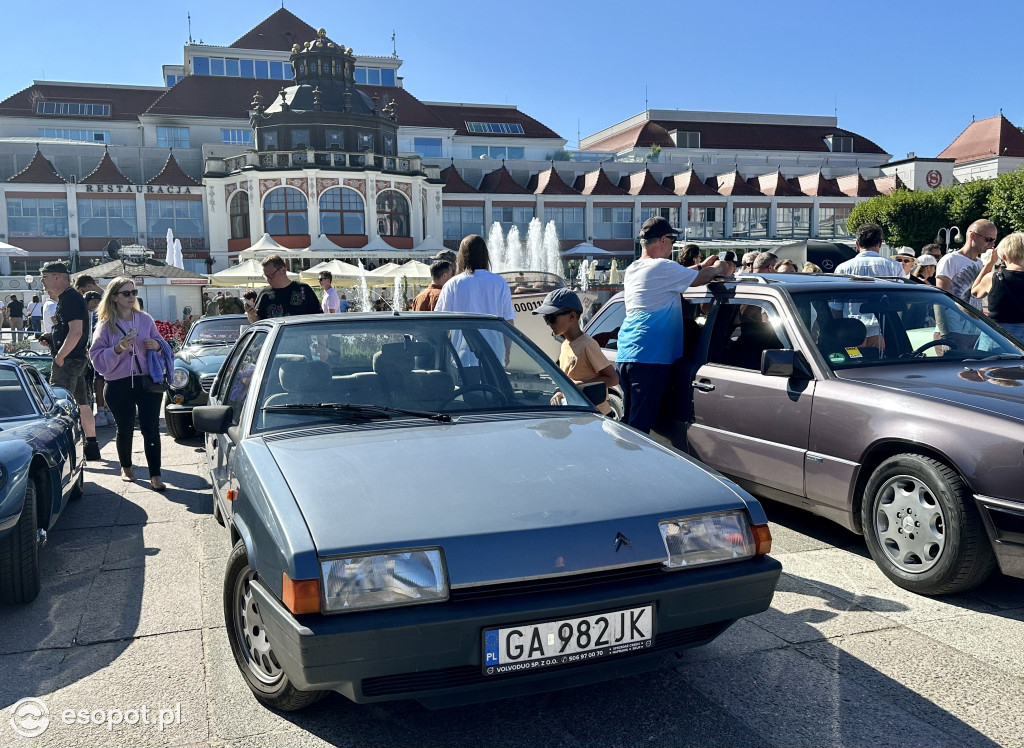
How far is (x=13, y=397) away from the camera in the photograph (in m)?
5.62

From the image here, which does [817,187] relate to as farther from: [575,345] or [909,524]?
[909,524]

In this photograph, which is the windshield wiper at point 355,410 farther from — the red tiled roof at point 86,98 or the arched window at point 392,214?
the red tiled roof at point 86,98

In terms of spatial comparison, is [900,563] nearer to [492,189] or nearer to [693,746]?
[693,746]

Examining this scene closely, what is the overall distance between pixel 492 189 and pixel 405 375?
186 feet

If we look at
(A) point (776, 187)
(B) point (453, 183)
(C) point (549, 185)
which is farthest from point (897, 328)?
(A) point (776, 187)

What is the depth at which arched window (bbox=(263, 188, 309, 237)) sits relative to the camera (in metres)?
49.5

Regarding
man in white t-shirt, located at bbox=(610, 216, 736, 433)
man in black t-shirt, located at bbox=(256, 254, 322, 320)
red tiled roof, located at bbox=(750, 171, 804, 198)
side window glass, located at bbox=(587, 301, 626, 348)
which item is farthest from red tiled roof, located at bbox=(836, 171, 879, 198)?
man in white t-shirt, located at bbox=(610, 216, 736, 433)

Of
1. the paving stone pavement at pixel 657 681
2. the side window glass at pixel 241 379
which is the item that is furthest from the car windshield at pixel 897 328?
the side window glass at pixel 241 379

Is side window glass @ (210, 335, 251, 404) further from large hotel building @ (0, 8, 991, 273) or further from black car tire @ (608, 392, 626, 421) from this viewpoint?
large hotel building @ (0, 8, 991, 273)

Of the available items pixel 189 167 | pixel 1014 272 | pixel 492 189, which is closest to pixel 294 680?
pixel 1014 272

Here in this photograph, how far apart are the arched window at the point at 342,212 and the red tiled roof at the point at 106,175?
524 inches

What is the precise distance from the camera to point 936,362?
5152mm

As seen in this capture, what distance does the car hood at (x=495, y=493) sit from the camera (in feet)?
8.63

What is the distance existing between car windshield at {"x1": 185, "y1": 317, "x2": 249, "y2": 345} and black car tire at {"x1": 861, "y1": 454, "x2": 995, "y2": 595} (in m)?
8.88
